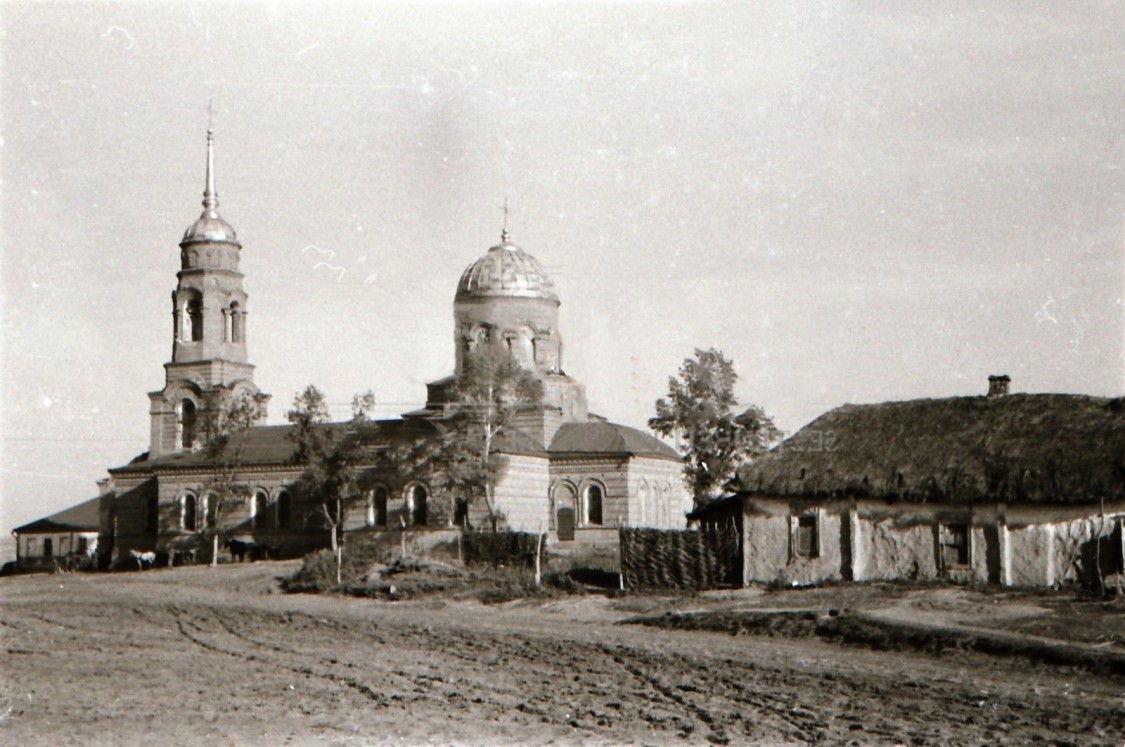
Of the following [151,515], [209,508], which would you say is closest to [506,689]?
[209,508]

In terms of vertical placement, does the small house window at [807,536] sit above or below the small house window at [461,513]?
below

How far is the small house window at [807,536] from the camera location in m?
30.3

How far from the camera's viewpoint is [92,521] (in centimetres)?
6869

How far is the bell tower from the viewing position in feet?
182

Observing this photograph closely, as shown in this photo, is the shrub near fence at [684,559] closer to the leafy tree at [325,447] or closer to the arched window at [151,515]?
the leafy tree at [325,447]

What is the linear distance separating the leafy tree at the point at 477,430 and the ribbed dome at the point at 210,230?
14.1 metres

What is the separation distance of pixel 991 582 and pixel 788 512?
4.45 m

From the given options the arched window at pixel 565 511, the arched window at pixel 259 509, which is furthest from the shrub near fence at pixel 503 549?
the arched window at pixel 259 509

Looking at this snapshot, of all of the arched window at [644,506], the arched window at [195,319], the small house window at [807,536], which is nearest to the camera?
the small house window at [807,536]

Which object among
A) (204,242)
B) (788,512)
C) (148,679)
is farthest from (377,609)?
(204,242)

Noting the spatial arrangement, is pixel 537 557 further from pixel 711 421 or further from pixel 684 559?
pixel 711 421

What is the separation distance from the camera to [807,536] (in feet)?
100

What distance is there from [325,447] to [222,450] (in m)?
4.82

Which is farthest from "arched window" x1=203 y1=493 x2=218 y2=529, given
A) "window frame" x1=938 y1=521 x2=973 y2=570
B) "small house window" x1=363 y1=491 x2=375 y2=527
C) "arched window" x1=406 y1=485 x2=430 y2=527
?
"window frame" x1=938 y1=521 x2=973 y2=570
